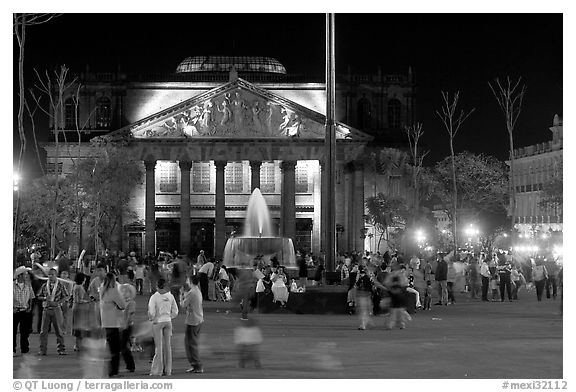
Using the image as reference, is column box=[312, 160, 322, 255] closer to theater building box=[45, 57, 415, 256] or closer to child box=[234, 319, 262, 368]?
theater building box=[45, 57, 415, 256]

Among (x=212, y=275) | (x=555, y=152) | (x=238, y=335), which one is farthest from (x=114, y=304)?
(x=555, y=152)

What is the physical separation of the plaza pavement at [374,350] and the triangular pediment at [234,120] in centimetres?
5362

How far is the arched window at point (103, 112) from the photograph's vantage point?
99750 millimetres

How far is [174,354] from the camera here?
2242 cm

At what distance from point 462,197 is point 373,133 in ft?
31.7

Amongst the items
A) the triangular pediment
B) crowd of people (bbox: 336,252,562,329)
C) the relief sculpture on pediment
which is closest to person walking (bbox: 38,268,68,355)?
crowd of people (bbox: 336,252,562,329)

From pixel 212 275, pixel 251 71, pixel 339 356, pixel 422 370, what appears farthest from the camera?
pixel 251 71

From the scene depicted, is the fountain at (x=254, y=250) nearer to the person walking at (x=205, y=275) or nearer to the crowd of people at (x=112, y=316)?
the person walking at (x=205, y=275)

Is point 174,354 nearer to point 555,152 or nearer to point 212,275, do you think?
point 212,275

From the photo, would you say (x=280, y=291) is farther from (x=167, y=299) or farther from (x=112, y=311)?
(x=167, y=299)

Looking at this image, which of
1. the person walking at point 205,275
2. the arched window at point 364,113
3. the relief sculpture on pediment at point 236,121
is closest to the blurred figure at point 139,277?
the person walking at point 205,275

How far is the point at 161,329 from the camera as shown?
19109 mm

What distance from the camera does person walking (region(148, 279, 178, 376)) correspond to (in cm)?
1894

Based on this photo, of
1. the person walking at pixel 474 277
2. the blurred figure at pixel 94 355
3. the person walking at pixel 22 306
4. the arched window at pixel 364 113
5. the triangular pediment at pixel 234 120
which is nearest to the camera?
the blurred figure at pixel 94 355
